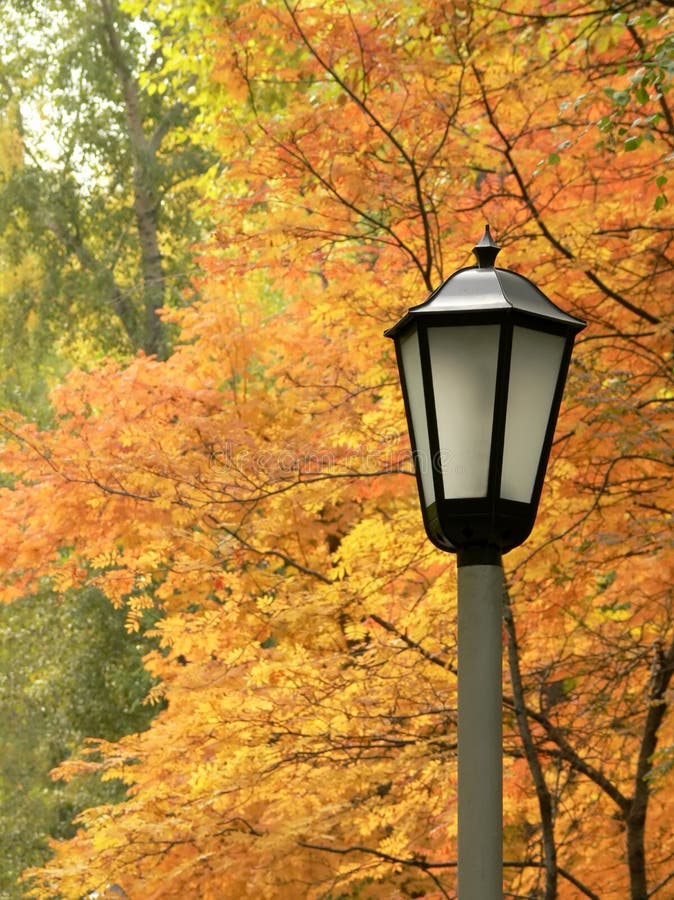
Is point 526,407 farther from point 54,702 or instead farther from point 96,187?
point 96,187

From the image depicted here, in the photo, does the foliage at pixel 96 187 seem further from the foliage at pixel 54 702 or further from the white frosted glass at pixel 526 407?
the white frosted glass at pixel 526 407

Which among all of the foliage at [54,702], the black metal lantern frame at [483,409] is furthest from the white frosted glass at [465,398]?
the foliage at [54,702]

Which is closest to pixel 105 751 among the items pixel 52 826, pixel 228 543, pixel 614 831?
pixel 228 543

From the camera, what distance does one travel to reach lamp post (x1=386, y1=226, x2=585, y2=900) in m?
2.84

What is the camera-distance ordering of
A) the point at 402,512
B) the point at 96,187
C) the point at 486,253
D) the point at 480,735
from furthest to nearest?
the point at 96,187
the point at 402,512
the point at 486,253
the point at 480,735

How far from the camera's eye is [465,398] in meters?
2.91

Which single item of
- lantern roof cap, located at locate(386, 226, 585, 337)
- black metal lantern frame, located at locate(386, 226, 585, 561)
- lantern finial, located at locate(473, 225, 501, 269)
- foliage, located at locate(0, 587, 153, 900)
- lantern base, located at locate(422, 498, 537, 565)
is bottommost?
lantern base, located at locate(422, 498, 537, 565)

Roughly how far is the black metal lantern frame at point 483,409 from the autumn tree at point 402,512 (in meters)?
2.87

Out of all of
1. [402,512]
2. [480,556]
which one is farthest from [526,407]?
[402,512]

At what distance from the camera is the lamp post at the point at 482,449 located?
9.32ft

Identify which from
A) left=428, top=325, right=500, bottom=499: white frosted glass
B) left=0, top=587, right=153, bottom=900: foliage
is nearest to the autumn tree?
left=428, top=325, right=500, bottom=499: white frosted glass

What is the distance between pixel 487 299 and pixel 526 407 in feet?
0.85

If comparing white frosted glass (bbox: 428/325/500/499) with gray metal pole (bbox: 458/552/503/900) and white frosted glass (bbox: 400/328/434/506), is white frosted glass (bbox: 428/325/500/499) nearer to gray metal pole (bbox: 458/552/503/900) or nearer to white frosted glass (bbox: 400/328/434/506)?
white frosted glass (bbox: 400/328/434/506)

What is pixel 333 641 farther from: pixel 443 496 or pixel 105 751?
pixel 443 496
